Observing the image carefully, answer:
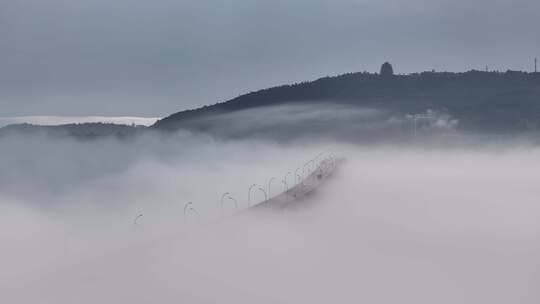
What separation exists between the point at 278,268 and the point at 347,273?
7440mm

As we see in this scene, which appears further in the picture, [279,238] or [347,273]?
[279,238]

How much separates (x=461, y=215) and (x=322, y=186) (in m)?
48.8

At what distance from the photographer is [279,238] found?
332 feet

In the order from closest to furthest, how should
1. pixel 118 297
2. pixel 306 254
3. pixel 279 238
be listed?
pixel 118 297 < pixel 306 254 < pixel 279 238

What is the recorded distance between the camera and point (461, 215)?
452 ft

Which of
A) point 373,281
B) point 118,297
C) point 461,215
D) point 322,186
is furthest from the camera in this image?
point 322,186

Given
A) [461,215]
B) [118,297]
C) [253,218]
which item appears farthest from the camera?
[461,215]

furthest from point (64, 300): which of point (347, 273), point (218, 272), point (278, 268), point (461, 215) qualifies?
point (461, 215)

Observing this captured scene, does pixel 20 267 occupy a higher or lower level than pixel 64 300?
lower

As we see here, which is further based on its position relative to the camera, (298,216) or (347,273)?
(298,216)

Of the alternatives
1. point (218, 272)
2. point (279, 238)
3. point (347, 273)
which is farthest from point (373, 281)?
point (279, 238)

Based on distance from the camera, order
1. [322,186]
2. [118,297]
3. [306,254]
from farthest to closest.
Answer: [322,186]
[306,254]
[118,297]

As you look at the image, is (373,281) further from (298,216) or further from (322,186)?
(322,186)

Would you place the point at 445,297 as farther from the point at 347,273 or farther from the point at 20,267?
the point at 20,267
